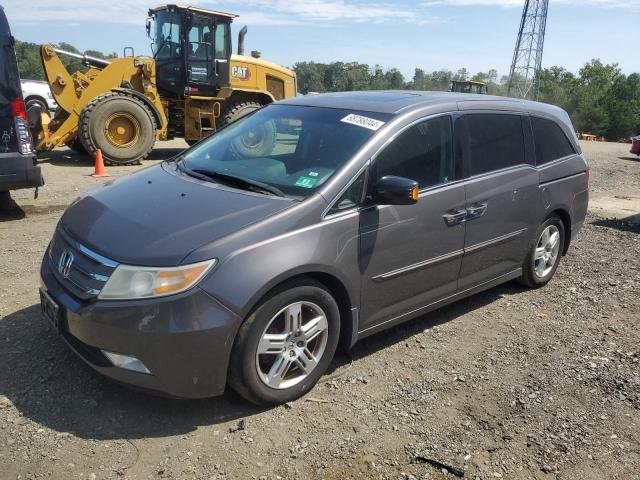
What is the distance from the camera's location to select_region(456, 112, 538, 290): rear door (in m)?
4.10

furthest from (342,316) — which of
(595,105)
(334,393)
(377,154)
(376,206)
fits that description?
(595,105)

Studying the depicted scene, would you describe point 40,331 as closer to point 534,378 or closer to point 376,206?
point 376,206

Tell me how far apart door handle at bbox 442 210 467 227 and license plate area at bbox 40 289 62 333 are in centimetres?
248

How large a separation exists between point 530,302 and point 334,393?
2.44 metres

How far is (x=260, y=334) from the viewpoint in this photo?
2.93m

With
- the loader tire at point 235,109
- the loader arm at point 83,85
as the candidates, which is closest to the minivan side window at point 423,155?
the loader arm at point 83,85

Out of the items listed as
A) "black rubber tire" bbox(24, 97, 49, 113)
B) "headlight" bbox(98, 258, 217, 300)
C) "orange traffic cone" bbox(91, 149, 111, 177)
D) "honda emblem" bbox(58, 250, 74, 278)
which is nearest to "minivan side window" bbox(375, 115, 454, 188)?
"headlight" bbox(98, 258, 217, 300)

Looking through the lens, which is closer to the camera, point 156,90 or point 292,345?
point 292,345

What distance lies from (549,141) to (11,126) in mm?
5638

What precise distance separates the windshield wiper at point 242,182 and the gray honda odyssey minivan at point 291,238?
0.8 inches

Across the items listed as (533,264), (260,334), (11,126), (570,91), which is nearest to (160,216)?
(260,334)

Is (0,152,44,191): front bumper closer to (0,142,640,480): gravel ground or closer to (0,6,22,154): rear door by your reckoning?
(0,6,22,154): rear door

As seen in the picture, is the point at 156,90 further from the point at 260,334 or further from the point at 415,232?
the point at 260,334

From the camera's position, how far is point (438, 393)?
342cm
